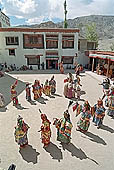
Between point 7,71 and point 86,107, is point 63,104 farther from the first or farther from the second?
point 7,71

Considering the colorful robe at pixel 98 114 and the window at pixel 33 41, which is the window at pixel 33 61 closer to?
the window at pixel 33 41

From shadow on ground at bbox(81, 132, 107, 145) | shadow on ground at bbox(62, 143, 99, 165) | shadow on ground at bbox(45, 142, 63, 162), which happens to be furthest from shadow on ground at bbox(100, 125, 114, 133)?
shadow on ground at bbox(45, 142, 63, 162)

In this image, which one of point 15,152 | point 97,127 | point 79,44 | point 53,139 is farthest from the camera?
point 79,44

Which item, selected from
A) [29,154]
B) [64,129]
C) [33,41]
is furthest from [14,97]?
[33,41]

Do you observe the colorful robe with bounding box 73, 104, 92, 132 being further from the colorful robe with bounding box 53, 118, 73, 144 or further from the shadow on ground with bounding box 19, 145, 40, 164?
the shadow on ground with bounding box 19, 145, 40, 164

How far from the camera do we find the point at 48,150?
492cm

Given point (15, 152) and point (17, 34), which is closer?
point (15, 152)

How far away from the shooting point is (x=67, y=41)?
72.7 feet

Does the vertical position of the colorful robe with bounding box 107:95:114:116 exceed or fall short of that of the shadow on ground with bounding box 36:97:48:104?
it exceeds it

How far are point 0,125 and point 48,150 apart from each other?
270 centimetres

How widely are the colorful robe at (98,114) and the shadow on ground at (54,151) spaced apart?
2275mm

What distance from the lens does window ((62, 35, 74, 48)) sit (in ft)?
72.2

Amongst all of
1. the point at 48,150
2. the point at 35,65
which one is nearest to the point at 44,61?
the point at 35,65

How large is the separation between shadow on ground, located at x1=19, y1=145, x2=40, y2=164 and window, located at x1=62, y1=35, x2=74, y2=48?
19.3 metres
